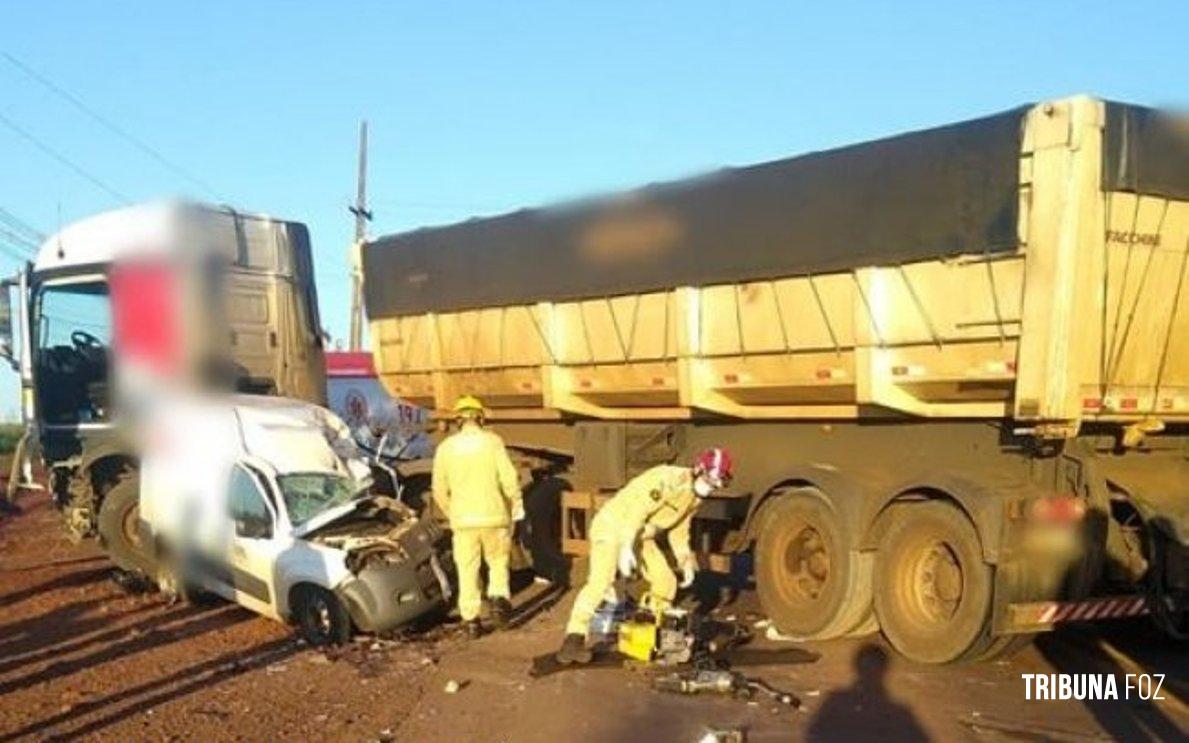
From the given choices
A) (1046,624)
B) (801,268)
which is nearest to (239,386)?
(801,268)

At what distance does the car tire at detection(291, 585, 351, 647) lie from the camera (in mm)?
9422

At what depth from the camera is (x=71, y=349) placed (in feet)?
44.9

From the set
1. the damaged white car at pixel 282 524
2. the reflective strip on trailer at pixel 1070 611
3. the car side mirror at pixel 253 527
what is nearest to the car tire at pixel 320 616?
the damaged white car at pixel 282 524

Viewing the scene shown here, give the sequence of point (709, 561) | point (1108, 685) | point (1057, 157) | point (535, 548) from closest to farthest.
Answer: point (1057, 157) < point (1108, 685) < point (709, 561) < point (535, 548)

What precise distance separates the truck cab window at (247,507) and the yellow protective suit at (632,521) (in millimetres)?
2782

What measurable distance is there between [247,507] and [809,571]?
166 inches

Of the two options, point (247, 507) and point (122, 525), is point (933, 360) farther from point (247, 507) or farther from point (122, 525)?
point (122, 525)

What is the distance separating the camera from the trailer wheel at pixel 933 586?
814 cm

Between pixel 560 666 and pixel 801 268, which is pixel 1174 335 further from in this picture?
pixel 560 666

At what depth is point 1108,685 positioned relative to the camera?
8047 mm

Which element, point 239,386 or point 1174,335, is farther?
point 239,386

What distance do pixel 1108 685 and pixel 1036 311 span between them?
2.33 meters

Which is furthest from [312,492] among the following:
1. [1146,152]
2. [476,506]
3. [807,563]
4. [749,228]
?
[1146,152]

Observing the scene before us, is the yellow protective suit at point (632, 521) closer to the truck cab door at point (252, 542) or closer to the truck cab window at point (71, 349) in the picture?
the truck cab door at point (252, 542)
